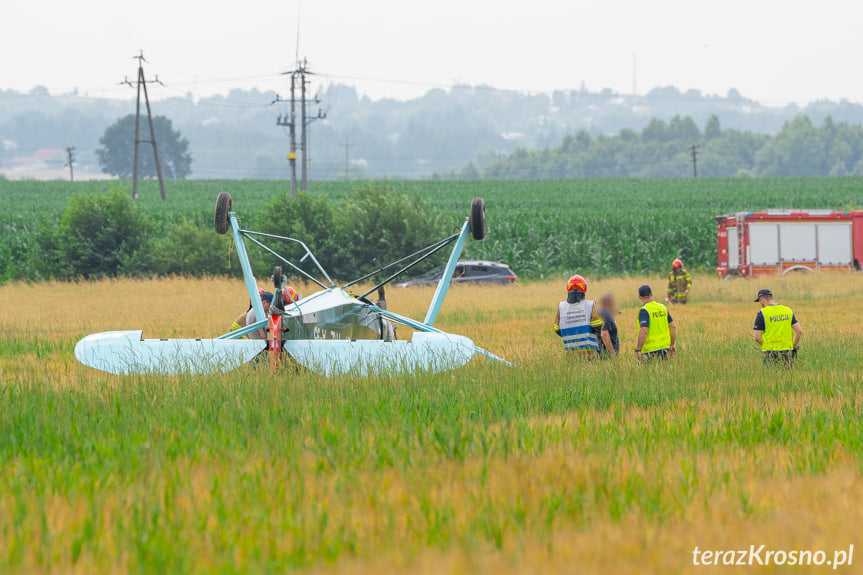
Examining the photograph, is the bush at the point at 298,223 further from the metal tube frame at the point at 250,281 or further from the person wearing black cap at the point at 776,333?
the person wearing black cap at the point at 776,333

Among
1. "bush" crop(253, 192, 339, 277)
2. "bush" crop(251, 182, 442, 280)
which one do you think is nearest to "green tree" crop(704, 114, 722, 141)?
"bush" crop(251, 182, 442, 280)

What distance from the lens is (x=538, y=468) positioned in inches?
204

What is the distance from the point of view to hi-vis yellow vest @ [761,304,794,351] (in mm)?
10633

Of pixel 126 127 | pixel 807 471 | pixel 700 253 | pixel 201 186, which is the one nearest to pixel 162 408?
pixel 807 471

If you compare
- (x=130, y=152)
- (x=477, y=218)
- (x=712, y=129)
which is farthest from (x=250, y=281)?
(x=712, y=129)

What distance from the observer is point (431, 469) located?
5219 millimetres

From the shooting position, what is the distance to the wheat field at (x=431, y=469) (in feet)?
12.9

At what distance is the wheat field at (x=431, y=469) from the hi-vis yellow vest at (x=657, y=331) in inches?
30.5

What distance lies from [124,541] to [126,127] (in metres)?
135

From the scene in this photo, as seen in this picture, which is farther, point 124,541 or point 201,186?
point 201,186

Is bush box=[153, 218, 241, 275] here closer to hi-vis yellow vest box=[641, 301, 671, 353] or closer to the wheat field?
the wheat field

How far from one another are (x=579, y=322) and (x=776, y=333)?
230cm

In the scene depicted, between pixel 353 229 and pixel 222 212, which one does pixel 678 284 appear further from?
pixel 222 212

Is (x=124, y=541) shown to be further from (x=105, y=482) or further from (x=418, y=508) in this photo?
(x=418, y=508)
